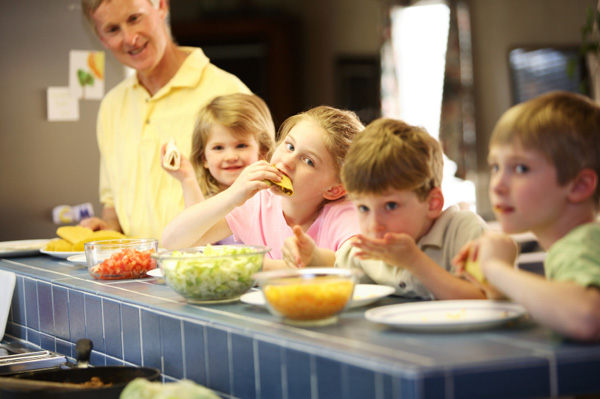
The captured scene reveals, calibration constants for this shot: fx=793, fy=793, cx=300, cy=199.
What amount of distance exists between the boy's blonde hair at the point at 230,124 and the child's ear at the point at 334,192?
0.56 m

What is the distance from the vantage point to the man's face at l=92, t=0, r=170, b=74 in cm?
318

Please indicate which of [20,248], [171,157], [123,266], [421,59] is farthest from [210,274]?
[421,59]

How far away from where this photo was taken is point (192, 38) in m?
7.78

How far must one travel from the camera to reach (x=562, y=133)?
50.5 inches

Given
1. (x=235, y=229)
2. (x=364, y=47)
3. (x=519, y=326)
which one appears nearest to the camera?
(x=519, y=326)

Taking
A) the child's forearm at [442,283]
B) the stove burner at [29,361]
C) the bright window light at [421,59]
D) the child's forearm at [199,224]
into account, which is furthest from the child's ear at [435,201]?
the bright window light at [421,59]

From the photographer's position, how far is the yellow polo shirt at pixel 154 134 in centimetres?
325

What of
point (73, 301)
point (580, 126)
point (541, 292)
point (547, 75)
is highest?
point (547, 75)

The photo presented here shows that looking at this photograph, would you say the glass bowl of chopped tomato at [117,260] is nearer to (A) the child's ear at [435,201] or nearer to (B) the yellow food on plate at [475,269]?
(A) the child's ear at [435,201]

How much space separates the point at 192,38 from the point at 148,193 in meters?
4.74

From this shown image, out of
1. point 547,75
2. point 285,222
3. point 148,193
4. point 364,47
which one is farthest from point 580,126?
point 364,47

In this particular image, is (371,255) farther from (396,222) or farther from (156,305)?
(156,305)

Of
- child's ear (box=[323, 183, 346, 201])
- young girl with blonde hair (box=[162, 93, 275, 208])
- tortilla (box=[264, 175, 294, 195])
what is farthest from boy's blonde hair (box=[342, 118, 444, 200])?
young girl with blonde hair (box=[162, 93, 275, 208])

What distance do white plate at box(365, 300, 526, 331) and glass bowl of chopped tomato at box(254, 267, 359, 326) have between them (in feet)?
0.20
